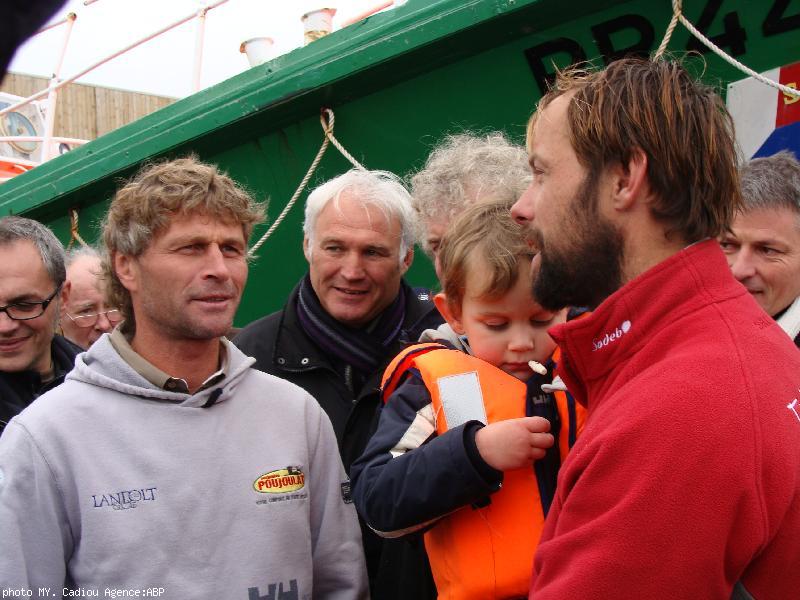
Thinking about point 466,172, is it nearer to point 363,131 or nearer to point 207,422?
point 207,422

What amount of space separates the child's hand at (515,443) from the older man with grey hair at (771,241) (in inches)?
40.0

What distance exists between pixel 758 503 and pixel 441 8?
3.20 metres

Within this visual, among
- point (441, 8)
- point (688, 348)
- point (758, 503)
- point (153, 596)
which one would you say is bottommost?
point (153, 596)

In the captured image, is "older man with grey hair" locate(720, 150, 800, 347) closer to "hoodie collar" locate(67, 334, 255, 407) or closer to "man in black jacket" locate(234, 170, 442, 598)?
"man in black jacket" locate(234, 170, 442, 598)

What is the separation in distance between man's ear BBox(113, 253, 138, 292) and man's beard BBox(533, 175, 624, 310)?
1265 millimetres

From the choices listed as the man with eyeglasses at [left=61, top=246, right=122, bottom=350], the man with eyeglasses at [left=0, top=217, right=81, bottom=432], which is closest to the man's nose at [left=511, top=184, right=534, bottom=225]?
the man with eyeglasses at [left=0, top=217, right=81, bottom=432]

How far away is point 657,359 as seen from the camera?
4.61 feet

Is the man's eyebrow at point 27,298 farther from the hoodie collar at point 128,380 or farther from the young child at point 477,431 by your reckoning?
the young child at point 477,431

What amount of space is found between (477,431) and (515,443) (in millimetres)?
117

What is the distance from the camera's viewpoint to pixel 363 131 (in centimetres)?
444

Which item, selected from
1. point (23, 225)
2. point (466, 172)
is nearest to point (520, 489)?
point (466, 172)

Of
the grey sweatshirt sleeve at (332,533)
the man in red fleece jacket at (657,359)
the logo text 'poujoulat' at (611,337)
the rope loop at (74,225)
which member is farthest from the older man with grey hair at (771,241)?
the rope loop at (74,225)

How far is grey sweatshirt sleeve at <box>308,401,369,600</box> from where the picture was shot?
2.31m

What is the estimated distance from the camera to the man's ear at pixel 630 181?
1565mm
